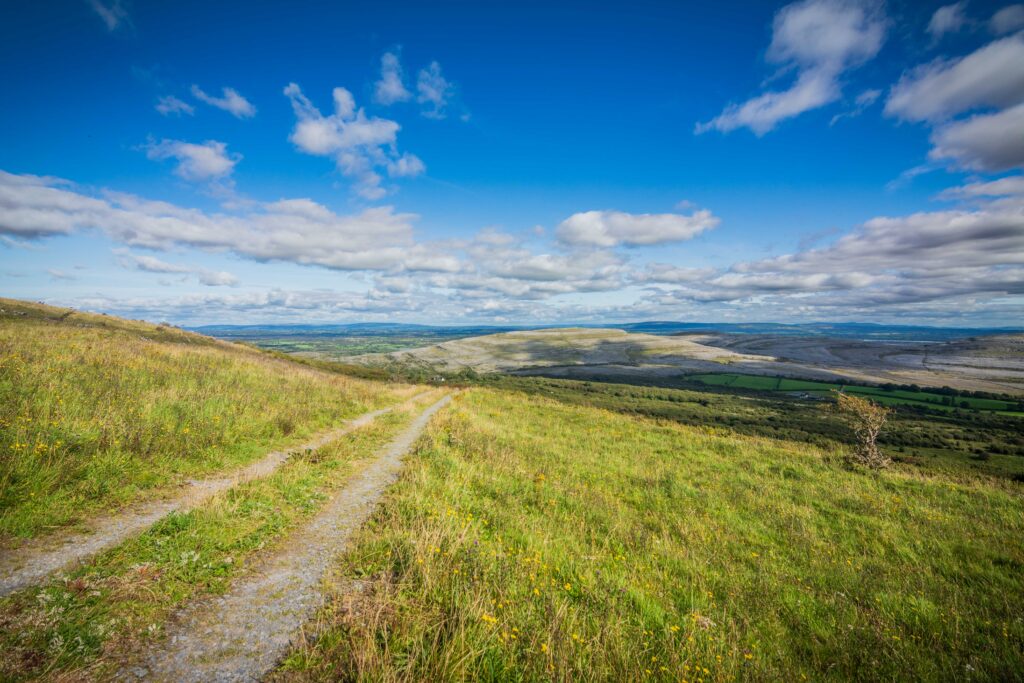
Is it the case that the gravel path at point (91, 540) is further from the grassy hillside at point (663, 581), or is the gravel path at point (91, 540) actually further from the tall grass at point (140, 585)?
the grassy hillside at point (663, 581)

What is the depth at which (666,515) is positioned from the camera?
1210 cm

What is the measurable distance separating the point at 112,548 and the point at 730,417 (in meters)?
91.9

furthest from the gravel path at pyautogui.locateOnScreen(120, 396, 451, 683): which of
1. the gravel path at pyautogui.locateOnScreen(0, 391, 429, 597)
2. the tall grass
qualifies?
the gravel path at pyautogui.locateOnScreen(0, 391, 429, 597)

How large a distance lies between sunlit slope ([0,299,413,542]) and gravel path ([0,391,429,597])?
0.56 meters

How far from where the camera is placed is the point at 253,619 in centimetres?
539


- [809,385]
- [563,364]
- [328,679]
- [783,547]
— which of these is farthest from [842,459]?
[563,364]

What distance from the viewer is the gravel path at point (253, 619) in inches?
A: 177

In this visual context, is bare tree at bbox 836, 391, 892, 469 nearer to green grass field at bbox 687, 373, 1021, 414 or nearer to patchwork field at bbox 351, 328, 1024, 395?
green grass field at bbox 687, 373, 1021, 414

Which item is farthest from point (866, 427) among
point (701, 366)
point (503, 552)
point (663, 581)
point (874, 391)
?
point (701, 366)

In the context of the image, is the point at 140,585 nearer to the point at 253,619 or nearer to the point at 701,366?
the point at 253,619

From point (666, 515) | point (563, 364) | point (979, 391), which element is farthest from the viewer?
point (563, 364)

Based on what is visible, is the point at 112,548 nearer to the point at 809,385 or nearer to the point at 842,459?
the point at 842,459

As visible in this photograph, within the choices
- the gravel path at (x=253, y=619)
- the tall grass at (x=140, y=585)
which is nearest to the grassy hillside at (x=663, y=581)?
the gravel path at (x=253, y=619)

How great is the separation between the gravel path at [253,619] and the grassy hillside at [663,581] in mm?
405
